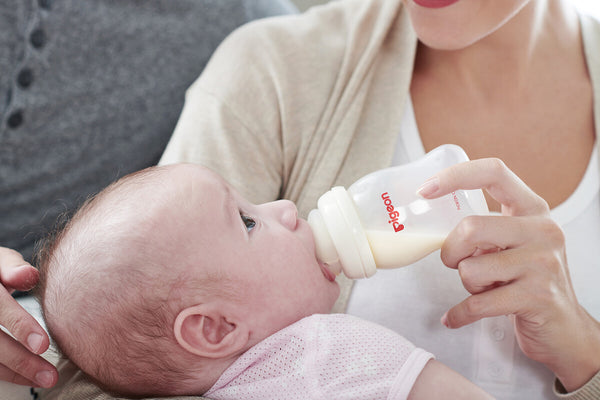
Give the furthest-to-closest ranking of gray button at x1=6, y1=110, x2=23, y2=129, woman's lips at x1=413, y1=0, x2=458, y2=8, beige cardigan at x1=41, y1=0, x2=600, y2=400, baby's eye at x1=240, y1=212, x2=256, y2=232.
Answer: gray button at x1=6, y1=110, x2=23, y2=129 → beige cardigan at x1=41, y1=0, x2=600, y2=400 → woman's lips at x1=413, y1=0, x2=458, y2=8 → baby's eye at x1=240, y1=212, x2=256, y2=232

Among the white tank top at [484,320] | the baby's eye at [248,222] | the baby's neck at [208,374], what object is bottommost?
the white tank top at [484,320]

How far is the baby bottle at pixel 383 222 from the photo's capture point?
872mm

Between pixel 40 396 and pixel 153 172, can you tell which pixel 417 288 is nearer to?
pixel 153 172

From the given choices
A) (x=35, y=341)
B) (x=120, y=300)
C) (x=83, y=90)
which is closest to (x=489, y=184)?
(x=120, y=300)

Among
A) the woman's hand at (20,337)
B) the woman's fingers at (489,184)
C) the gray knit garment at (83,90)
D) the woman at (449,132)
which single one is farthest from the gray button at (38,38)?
the woman's fingers at (489,184)

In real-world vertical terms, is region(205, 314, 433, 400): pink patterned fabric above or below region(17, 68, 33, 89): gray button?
below

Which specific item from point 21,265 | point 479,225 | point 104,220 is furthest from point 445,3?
point 21,265

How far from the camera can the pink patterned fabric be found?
799 millimetres

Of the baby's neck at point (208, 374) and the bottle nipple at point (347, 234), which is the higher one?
the bottle nipple at point (347, 234)

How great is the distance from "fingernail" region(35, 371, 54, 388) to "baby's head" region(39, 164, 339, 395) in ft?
0.18

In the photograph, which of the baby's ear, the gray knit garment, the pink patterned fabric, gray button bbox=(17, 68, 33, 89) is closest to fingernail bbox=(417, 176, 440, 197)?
the pink patterned fabric

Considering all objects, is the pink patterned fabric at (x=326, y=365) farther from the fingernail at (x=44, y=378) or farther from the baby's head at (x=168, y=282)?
the fingernail at (x=44, y=378)

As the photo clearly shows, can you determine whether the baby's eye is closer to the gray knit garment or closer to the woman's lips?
the woman's lips

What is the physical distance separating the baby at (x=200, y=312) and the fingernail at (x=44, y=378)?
0.17 ft
